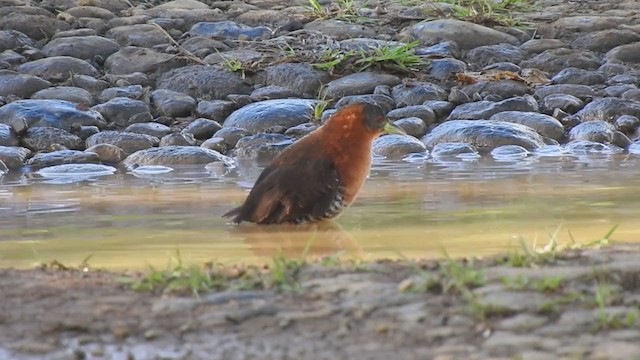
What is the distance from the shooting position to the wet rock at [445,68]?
11164mm

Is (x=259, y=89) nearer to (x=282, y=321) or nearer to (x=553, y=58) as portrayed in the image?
(x=553, y=58)

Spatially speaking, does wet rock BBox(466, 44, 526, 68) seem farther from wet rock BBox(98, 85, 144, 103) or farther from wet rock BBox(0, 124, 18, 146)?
wet rock BBox(0, 124, 18, 146)

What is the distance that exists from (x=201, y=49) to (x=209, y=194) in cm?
467

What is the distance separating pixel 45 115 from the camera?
32.6 ft

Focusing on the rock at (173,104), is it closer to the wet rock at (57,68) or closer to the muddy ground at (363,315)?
the wet rock at (57,68)

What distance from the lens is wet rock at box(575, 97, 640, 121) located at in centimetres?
1023

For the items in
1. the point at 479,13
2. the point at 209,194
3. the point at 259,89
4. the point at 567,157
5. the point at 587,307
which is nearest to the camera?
the point at 587,307

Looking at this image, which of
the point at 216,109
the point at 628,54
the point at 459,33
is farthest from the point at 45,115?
the point at 628,54

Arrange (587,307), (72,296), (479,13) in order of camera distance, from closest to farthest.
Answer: (587,307) < (72,296) < (479,13)

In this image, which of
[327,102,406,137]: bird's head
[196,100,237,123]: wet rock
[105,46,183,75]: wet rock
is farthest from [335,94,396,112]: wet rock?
[327,102,406,137]: bird's head

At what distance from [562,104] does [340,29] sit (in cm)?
260

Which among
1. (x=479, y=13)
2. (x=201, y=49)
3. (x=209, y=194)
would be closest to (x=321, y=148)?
(x=209, y=194)

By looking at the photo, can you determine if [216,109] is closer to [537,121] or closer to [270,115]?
[270,115]

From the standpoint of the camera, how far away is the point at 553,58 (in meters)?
11.6
